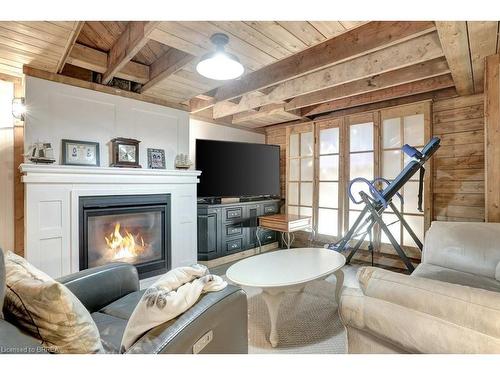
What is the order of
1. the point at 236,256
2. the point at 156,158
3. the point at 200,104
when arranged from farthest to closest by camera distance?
1. the point at 236,256
2. the point at 200,104
3. the point at 156,158

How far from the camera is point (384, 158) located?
3.30 m

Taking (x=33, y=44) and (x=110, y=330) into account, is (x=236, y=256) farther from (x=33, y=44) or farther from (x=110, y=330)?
(x=33, y=44)

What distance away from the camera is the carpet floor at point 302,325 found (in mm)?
1659

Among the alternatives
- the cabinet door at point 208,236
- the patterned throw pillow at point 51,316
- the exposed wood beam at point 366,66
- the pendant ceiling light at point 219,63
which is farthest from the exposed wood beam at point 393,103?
the patterned throw pillow at point 51,316

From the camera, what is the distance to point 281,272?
6.07 feet

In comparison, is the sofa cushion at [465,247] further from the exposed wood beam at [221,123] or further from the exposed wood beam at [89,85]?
the exposed wood beam at [221,123]

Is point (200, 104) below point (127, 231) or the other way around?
the other way around

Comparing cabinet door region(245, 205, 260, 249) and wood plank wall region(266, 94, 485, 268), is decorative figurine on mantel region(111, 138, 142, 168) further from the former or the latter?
wood plank wall region(266, 94, 485, 268)

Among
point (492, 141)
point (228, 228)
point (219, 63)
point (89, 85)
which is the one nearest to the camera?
point (219, 63)

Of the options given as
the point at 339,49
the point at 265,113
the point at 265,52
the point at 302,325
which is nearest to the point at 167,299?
the point at 302,325

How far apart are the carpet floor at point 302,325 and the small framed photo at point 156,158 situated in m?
1.69

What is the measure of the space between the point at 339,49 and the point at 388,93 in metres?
1.55

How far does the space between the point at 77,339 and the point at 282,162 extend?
13.1ft
